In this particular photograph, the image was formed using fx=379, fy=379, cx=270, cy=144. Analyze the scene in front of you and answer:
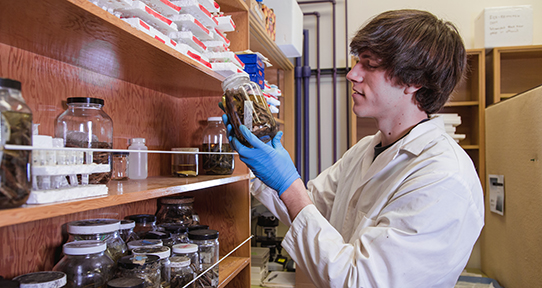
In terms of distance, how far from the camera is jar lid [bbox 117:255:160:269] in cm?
94

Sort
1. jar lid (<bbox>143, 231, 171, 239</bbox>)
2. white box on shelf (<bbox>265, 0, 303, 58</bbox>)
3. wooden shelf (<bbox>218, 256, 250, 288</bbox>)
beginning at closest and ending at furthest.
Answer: jar lid (<bbox>143, 231, 171, 239</bbox>) < wooden shelf (<bbox>218, 256, 250, 288</bbox>) < white box on shelf (<bbox>265, 0, 303, 58</bbox>)

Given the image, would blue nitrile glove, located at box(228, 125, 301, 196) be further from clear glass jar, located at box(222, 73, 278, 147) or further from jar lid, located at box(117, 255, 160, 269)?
jar lid, located at box(117, 255, 160, 269)

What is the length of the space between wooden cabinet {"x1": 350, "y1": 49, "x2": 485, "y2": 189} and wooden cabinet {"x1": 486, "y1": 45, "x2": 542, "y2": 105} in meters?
0.11

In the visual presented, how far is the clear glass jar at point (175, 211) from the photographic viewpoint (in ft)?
5.02

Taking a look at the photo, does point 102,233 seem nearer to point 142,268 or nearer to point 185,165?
point 142,268

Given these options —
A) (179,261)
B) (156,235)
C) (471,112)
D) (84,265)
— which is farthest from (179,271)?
(471,112)

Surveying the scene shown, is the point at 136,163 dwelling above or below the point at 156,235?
above

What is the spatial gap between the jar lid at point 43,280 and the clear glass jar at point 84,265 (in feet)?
0.22

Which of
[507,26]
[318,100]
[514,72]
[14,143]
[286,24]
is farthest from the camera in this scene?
[318,100]

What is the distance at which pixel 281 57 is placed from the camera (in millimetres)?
2781

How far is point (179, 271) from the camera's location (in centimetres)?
110

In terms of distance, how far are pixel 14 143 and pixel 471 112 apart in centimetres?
318

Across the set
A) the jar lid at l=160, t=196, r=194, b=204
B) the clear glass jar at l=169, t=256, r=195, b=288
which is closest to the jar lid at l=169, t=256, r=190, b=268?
the clear glass jar at l=169, t=256, r=195, b=288

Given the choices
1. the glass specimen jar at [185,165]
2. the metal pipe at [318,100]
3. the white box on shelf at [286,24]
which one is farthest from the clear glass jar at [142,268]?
the metal pipe at [318,100]
